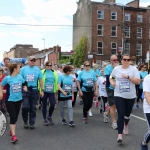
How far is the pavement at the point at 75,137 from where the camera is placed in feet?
19.8

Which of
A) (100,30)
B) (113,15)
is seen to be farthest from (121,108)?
(113,15)

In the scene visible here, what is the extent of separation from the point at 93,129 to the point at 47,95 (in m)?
1.61

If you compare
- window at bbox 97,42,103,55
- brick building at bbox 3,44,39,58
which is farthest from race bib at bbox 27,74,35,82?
brick building at bbox 3,44,39,58

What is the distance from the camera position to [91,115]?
9961 millimetres

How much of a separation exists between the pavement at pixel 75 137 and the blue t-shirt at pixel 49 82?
1.00 meters

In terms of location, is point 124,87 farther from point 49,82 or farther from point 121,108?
point 49,82

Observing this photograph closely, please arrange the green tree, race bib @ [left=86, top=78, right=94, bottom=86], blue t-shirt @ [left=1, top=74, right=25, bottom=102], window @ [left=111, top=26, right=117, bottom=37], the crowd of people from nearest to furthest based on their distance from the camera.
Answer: the crowd of people
blue t-shirt @ [left=1, top=74, right=25, bottom=102]
race bib @ [left=86, top=78, right=94, bottom=86]
window @ [left=111, top=26, right=117, bottom=37]
the green tree

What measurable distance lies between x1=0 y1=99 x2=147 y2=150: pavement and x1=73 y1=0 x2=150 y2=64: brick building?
36.9m

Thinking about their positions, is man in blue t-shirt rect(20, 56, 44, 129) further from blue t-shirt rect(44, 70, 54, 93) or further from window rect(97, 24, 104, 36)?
window rect(97, 24, 104, 36)

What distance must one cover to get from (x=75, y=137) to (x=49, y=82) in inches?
80.2

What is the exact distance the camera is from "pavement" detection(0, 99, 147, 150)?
604 cm

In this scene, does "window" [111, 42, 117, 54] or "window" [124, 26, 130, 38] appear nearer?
"window" [111, 42, 117, 54]

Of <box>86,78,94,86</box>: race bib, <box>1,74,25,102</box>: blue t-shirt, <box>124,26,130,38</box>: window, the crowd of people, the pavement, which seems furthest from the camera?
<box>124,26,130,38</box>: window

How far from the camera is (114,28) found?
46.7 m
